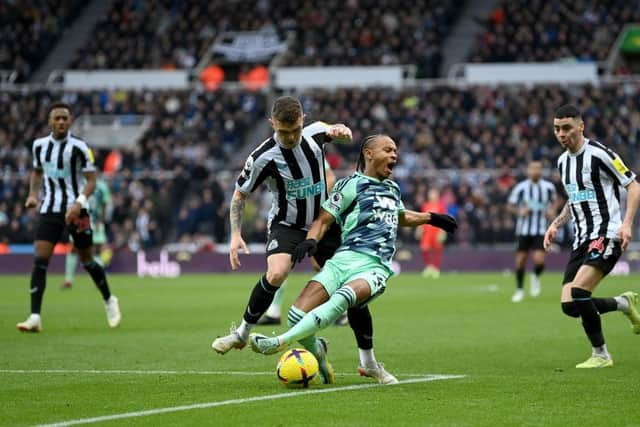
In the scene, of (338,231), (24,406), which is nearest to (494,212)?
(338,231)

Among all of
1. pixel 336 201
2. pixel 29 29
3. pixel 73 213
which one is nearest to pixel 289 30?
pixel 29 29

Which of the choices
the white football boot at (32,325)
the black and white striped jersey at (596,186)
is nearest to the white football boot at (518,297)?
the white football boot at (32,325)

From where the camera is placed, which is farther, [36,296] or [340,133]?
[36,296]

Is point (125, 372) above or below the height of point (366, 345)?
below

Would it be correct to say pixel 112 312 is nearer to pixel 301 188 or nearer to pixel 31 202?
pixel 31 202

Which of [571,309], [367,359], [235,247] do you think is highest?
[235,247]

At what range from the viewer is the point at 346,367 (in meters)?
10.6

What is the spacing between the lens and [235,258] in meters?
9.59

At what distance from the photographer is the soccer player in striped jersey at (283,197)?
9594 mm

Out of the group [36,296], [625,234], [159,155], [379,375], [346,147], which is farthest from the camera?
[159,155]

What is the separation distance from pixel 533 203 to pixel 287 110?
14171mm

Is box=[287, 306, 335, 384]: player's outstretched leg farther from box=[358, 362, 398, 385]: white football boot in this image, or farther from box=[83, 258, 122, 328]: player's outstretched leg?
box=[83, 258, 122, 328]: player's outstretched leg

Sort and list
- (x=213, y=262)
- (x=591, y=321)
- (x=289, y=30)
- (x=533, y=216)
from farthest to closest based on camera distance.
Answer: (x=289, y=30) < (x=213, y=262) < (x=533, y=216) < (x=591, y=321)

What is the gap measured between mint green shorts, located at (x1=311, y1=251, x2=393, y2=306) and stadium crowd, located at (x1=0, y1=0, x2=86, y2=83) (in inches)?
1516
